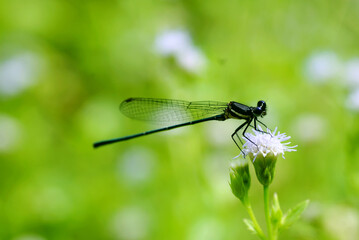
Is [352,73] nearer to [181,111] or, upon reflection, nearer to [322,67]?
[322,67]

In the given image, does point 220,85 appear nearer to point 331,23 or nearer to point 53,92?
point 331,23

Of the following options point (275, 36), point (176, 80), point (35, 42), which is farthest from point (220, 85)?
point (35, 42)

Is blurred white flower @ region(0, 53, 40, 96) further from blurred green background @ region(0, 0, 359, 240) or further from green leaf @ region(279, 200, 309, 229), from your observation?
green leaf @ region(279, 200, 309, 229)

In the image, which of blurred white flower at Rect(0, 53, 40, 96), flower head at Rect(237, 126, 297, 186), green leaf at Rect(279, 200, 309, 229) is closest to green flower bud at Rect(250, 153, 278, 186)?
flower head at Rect(237, 126, 297, 186)

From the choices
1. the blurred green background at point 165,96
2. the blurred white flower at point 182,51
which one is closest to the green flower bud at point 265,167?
the blurred green background at point 165,96

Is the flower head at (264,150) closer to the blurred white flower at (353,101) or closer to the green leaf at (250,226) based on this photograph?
the green leaf at (250,226)
